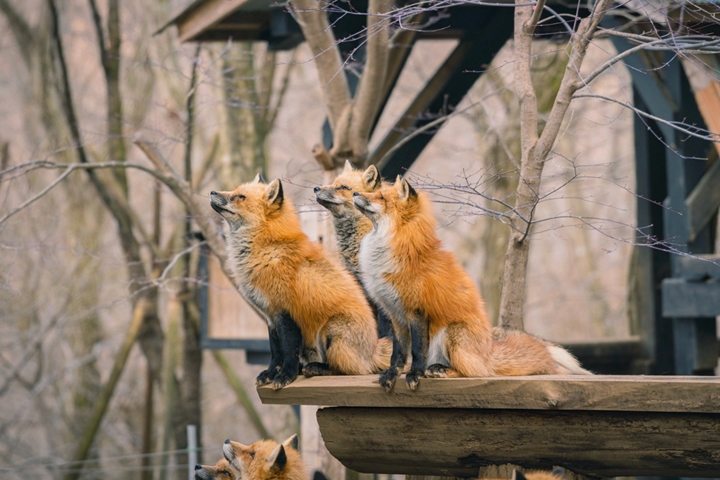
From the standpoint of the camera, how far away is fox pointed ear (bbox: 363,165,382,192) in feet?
13.2

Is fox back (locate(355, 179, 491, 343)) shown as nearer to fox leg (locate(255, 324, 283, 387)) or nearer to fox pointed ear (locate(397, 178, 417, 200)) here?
fox pointed ear (locate(397, 178, 417, 200))

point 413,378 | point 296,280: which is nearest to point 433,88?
point 296,280

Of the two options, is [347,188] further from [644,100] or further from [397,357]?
[644,100]

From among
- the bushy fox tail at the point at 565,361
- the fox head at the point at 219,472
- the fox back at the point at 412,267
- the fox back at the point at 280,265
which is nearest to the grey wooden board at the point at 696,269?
the bushy fox tail at the point at 565,361

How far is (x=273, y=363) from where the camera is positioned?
13.1 feet

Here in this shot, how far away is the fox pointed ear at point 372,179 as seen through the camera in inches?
158

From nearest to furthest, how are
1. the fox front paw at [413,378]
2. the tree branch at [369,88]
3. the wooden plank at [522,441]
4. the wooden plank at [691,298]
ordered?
the wooden plank at [522,441] → the fox front paw at [413,378] → the tree branch at [369,88] → the wooden plank at [691,298]

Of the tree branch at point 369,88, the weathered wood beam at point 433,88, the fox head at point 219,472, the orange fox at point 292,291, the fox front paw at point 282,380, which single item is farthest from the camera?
the weathered wood beam at point 433,88

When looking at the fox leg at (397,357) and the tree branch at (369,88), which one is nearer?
the fox leg at (397,357)

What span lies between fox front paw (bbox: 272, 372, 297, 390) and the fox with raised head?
0.61 meters

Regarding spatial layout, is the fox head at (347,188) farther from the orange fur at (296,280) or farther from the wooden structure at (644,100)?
the wooden structure at (644,100)

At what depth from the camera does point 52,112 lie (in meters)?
11.0

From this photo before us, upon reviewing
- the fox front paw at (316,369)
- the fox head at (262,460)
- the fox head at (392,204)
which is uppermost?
the fox head at (392,204)

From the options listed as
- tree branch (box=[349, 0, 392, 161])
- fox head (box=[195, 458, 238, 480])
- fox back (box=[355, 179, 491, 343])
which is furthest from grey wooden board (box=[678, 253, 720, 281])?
fox head (box=[195, 458, 238, 480])
